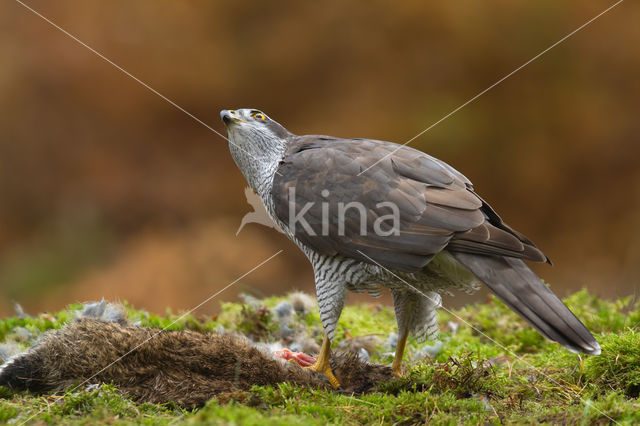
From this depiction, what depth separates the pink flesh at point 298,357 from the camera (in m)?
4.05

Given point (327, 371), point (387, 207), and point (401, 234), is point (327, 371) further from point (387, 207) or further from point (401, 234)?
point (387, 207)

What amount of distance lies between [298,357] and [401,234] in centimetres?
115

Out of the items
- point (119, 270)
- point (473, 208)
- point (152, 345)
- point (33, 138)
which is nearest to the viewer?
point (152, 345)

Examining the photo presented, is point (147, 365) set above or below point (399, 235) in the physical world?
below

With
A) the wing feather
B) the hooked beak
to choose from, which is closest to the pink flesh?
the wing feather

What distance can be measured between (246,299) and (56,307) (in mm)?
4581

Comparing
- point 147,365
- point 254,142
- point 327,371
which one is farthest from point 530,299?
point 254,142

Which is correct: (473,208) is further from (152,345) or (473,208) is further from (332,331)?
(152,345)

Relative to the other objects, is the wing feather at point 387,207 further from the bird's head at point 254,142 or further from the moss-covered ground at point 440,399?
the moss-covered ground at point 440,399

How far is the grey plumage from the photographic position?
3299 millimetres

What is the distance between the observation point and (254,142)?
14.8 ft

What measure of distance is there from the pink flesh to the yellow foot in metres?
0.20

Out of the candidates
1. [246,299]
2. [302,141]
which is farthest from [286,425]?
[246,299]

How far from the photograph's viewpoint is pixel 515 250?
332 cm
